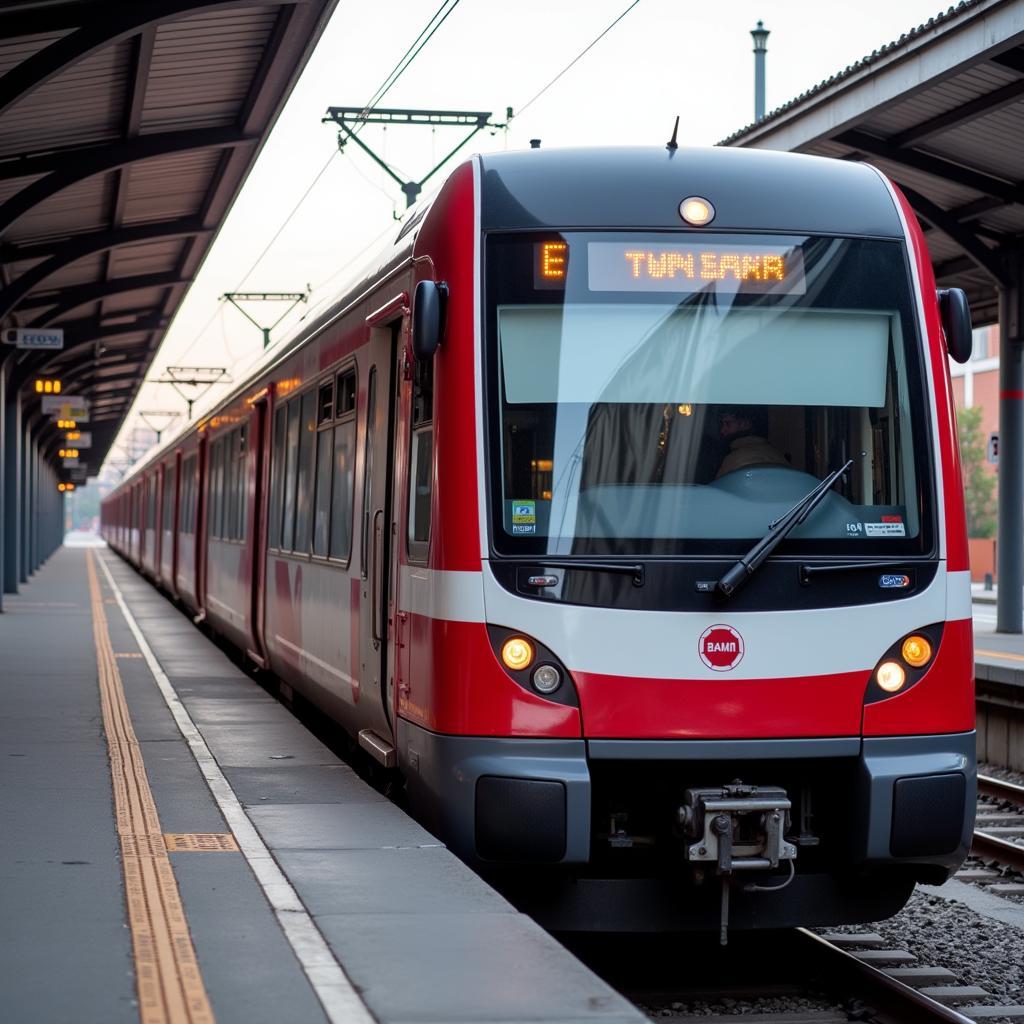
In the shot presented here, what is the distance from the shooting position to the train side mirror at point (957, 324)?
6863 mm

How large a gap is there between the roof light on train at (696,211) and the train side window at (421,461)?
1.17 metres

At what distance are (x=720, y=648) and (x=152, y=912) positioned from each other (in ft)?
7.33

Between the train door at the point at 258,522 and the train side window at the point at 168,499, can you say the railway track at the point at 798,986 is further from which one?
the train side window at the point at 168,499

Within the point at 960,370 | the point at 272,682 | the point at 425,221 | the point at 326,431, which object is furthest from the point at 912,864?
the point at 960,370

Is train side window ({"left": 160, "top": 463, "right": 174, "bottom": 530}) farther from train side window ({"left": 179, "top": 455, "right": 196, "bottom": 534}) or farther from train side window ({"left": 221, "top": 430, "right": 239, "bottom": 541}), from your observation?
train side window ({"left": 221, "top": 430, "right": 239, "bottom": 541})

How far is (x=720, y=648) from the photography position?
630 centimetres

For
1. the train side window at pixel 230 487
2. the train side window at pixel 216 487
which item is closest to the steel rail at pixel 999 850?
the train side window at pixel 230 487

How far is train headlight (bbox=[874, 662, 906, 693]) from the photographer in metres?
6.41

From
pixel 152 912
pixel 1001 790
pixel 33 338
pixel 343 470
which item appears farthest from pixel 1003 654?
pixel 152 912

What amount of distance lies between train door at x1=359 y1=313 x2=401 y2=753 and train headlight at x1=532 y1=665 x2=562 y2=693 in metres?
1.43

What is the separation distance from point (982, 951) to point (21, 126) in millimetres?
11536

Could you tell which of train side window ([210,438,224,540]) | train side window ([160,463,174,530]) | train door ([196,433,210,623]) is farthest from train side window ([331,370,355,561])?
train side window ([160,463,174,530])

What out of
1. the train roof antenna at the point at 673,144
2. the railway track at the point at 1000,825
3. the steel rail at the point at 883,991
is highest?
the train roof antenna at the point at 673,144

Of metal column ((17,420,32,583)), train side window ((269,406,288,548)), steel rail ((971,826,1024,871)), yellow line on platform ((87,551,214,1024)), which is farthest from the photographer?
metal column ((17,420,32,583))
